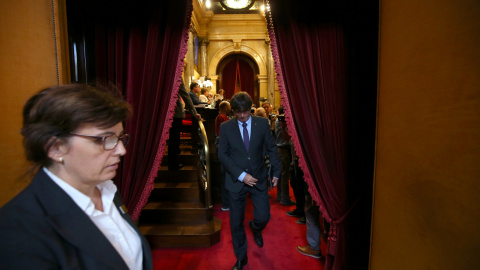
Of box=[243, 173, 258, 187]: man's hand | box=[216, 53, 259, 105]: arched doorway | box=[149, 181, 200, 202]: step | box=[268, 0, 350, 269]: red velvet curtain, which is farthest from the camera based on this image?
box=[216, 53, 259, 105]: arched doorway

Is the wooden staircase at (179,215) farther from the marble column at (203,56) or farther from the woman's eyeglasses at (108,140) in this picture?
the marble column at (203,56)

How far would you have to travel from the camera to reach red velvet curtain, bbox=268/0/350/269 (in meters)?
1.84

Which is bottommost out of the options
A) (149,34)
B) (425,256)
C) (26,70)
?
(425,256)

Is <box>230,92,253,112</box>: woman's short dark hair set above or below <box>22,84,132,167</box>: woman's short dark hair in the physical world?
above

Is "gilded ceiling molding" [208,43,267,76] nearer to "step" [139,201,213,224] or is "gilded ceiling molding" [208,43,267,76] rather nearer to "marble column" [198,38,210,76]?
"marble column" [198,38,210,76]

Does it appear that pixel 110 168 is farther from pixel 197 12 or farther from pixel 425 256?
pixel 197 12

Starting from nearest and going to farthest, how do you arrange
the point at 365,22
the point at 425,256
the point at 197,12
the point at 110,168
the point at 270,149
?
the point at 110,168 → the point at 425,256 → the point at 365,22 → the point at 270,149 → the point at 197,12

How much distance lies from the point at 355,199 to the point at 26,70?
2.68 meters

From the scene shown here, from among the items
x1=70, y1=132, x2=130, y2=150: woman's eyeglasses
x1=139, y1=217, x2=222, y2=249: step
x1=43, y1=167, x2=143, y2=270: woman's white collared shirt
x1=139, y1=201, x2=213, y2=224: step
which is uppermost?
x1=70, y1=132, x2=130, y2=150: woman's eyeglasses

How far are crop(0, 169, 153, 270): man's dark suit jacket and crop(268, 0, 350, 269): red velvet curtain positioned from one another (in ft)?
4.89

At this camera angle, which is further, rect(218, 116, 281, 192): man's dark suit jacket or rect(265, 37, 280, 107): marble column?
rect(265, 37, 280, 107): marble column

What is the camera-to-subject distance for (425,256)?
47.2 inches

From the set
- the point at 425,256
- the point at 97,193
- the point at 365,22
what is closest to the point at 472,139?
the point at 425,256

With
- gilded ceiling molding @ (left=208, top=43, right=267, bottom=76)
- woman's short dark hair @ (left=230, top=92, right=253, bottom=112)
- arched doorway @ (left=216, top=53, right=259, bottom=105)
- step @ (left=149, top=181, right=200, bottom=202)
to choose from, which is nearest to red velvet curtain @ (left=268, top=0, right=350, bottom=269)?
woman's short dark hair @ (left=230, top=92, right=253, bottom=112)
